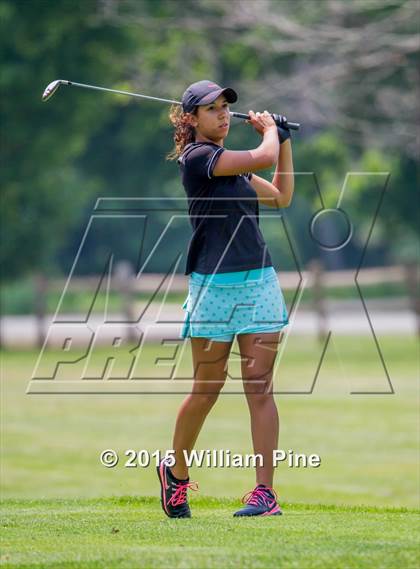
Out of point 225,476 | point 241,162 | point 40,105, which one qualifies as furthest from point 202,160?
point 40,105

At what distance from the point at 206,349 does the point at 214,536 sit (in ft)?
3.30

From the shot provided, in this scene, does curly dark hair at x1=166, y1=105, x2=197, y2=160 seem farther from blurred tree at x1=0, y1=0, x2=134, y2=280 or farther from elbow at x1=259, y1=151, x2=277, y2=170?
blurred tree at x1=0, y1=0, x2=134, y2=280

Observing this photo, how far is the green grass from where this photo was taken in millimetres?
5371

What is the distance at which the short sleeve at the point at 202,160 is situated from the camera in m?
6.61

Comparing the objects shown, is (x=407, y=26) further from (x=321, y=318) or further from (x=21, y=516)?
(x=21, y=516)

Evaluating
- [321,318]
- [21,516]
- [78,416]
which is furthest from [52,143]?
[21,516]

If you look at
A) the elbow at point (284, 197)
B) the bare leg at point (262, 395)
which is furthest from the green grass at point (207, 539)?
the elbow at point (284, 197)

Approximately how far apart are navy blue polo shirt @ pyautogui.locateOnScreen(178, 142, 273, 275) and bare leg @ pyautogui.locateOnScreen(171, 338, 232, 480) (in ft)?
1.20

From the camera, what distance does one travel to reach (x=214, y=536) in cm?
605

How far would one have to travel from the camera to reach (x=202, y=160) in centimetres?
664

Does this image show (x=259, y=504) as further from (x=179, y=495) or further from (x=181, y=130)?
(x=181, y=130)

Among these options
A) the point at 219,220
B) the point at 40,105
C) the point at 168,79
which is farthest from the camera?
the point at 40,105

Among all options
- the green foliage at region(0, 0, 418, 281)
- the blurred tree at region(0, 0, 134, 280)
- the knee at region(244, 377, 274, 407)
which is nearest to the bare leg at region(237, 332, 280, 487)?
the knee at region(244, 377, 274, 407)

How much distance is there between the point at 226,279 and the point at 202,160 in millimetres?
571
